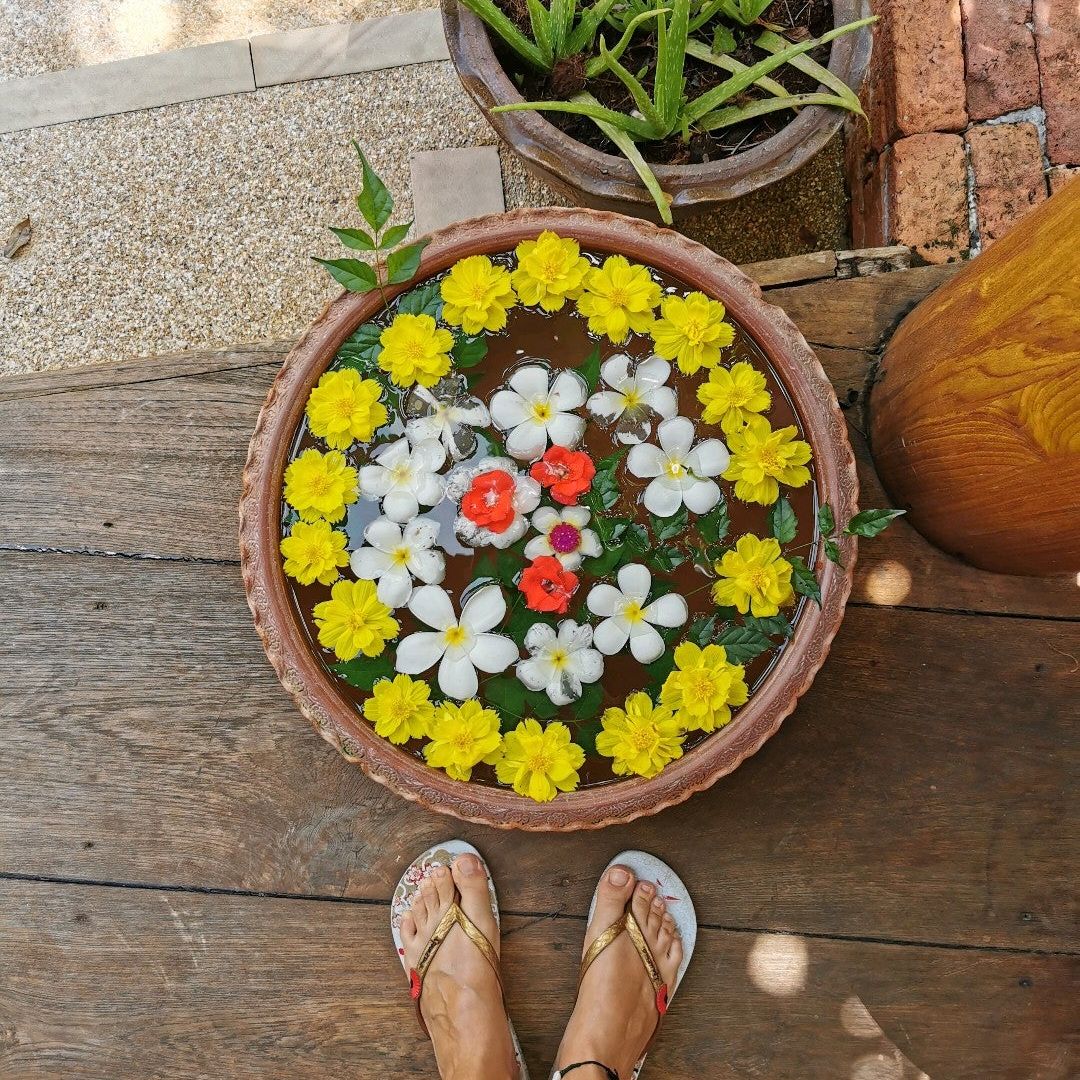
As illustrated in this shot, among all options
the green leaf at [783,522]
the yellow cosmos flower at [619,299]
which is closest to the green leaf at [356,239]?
the yellow cosmos flower at [619,299]

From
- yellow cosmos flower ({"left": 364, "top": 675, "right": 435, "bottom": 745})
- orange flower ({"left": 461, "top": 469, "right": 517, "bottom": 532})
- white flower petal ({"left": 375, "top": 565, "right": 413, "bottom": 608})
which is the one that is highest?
orange flower ({"left": 461, "top": 469, "right": 517, "bottom": 532})

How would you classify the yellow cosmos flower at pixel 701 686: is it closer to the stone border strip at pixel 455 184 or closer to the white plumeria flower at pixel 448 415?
the white plumeria flower at pixel 448 415

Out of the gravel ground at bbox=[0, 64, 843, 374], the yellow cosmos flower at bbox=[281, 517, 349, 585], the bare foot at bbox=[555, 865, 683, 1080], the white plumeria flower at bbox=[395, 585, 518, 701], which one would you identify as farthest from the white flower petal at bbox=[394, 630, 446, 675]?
the gravel ground at bbox=[0, 64, 843, 374]

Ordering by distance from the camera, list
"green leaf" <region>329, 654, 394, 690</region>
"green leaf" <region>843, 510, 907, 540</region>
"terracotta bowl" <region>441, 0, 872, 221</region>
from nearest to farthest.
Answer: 1. "green leaf" <region>843, 510, 907, 540</region>
2. "green leaf" <region>329, 654, 394, 690</region>
3. "terracotta bowl" <region>441, 0, 872, 221</region>

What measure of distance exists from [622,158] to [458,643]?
699mm

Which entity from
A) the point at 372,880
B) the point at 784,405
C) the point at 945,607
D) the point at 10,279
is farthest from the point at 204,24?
the point at 945,607

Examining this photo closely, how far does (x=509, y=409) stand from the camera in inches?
39.4

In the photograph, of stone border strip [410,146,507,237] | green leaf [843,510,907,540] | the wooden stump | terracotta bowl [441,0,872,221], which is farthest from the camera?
stone border strip [410,146,507,237]

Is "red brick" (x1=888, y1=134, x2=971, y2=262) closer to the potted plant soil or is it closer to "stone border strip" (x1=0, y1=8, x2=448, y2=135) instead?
the potted plant soil

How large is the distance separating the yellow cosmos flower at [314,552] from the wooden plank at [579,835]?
15.8 inches

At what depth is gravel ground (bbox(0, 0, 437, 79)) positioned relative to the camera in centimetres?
172

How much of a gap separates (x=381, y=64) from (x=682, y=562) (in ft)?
4.26

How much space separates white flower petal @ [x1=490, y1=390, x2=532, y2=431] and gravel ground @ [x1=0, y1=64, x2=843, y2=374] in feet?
2.67

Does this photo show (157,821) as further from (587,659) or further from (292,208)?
(292,208)
